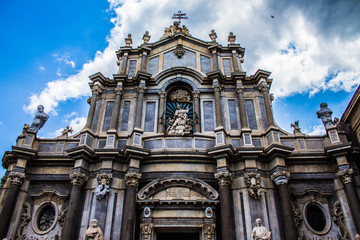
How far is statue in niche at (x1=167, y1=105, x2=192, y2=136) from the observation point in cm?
1480

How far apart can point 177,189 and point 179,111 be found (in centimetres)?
449

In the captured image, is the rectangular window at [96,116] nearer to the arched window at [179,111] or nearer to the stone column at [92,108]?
the stone column at [92,108]

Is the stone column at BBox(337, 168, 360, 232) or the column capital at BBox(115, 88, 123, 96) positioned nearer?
the stone column at BBox(337, 168, 360, 232)

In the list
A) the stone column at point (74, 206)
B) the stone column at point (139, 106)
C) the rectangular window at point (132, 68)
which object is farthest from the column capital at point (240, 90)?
the stone column at point (74, 206)

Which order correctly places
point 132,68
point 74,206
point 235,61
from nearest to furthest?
point 74,206 → point 235,61 → point 132,68

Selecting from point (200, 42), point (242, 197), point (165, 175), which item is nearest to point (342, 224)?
point (242, 197)

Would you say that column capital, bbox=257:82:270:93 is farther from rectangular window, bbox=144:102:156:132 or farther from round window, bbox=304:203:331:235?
round window, bbox=304:203:331:235

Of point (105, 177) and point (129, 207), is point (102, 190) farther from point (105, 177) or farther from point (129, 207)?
point (129, 207)

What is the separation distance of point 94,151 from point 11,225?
4.94m

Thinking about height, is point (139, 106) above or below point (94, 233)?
above

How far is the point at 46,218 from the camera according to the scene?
44.8 ft

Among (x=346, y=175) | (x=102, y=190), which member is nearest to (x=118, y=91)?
(x=102, y=190)

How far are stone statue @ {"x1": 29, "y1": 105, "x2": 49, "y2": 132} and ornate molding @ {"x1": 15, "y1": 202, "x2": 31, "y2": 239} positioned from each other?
4022 millimetres

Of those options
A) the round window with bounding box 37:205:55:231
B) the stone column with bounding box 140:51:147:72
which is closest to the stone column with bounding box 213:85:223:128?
the stone column with bounding box 140:51:147:72
